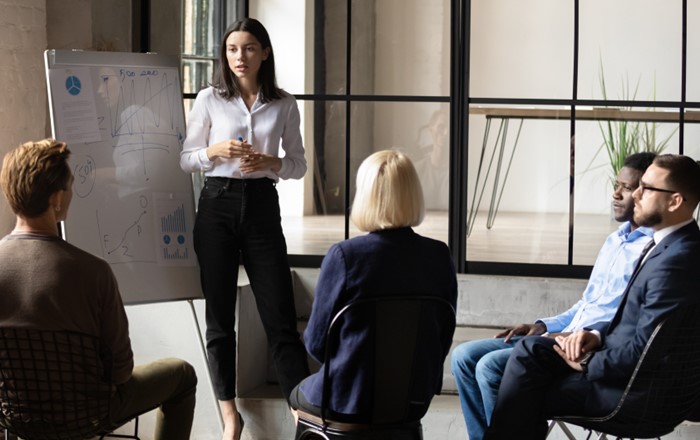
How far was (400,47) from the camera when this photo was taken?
17.4ft

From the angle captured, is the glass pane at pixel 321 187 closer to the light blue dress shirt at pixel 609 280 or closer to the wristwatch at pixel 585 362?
the light blue dress shirt at pixel 609 280

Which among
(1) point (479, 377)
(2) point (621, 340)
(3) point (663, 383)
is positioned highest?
(2) point (621, 340)

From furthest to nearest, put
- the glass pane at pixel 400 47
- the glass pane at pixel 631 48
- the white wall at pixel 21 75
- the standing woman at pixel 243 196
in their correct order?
1. the glass pane at pixel 400 47
2. the glass pane at pixel 631 48
3. the white wall at pixel 21 75
4. the standing woman at pixel 243 196

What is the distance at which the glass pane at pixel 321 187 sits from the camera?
536 cm

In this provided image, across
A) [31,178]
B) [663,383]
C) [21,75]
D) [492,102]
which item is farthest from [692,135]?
[31,178]

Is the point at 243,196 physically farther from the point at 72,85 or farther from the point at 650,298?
the point at 650,298

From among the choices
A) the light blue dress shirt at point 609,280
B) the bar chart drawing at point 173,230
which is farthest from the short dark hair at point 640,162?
the bar chart drawing at point 173,230

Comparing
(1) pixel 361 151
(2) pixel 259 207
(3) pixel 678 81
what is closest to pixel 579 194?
(3) pixel 678 81

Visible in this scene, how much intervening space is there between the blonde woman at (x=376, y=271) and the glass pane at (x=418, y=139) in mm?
2316

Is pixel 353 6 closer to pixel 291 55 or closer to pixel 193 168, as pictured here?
pixel 291 55

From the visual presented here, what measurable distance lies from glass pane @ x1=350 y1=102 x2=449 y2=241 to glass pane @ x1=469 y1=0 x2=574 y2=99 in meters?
0.31

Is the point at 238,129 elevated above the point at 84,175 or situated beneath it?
elevated above

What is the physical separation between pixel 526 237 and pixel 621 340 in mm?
2249

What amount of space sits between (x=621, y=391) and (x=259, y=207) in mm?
1620
